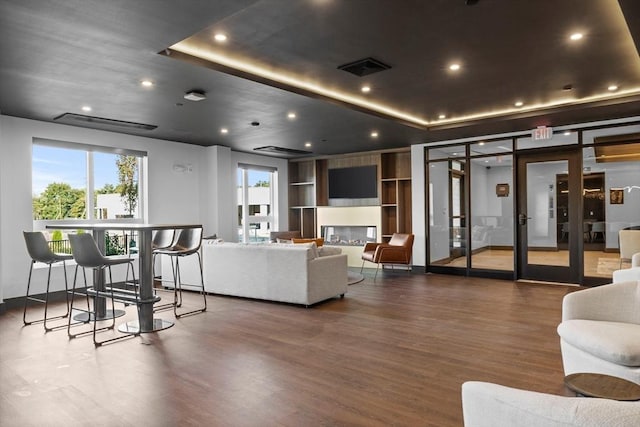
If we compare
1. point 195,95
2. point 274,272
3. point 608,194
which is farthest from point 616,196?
point 195,95

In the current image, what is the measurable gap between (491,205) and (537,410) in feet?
23.9

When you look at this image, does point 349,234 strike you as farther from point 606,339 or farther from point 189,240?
point 606,339

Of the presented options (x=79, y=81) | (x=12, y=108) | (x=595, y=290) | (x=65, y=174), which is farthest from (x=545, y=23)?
(x=65, y=174)

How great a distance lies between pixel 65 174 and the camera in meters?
6.77

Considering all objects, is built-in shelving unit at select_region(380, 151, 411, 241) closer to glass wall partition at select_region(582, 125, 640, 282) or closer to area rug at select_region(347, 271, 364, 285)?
area rug at select_region(347, 271, 364, 285)

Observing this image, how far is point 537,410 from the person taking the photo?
1.10 metres

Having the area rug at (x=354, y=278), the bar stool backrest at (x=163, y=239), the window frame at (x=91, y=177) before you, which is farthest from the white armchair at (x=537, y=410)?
the window frame at (x=91, y=177)

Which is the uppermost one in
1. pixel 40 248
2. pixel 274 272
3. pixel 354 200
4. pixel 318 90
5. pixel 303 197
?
pixel 318 90

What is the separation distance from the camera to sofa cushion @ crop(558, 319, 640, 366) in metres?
2.35

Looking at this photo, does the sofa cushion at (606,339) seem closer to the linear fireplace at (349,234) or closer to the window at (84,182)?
the window at (84,182)

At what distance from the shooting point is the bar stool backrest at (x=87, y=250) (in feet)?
13.9

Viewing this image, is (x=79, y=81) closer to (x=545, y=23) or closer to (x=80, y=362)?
(x=80, y=362)

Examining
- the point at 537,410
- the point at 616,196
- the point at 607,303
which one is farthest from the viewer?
the point at 616,196

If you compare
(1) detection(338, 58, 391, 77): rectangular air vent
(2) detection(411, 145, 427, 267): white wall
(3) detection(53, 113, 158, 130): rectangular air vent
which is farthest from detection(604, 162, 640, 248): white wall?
(3) detection(53, 113, 158, 130): rectangular air vent
